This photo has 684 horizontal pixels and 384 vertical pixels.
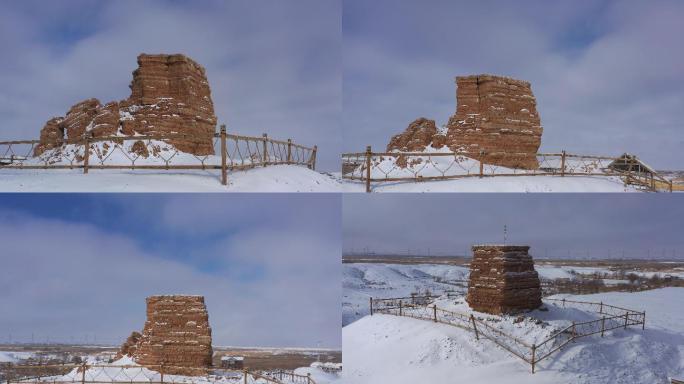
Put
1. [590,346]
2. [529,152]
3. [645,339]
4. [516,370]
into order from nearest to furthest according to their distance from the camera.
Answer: [516,370] → [590,346] → [645,339] → [529,152]

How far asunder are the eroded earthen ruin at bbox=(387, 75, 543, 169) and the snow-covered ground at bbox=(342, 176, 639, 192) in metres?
2.43

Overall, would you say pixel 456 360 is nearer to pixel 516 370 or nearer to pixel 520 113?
pixel 516 370

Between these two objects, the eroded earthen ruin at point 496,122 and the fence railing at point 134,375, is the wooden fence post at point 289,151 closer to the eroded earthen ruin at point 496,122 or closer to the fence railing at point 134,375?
the eroded earthen ruin at point 496,122

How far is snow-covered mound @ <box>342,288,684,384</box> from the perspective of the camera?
34.9ft

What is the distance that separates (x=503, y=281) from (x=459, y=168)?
3.84m

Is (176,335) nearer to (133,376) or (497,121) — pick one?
(133,376)

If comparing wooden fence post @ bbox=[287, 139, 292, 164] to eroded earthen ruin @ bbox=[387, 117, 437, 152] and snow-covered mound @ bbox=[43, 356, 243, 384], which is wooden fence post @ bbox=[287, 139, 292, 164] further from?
snow-covered mound @ bbox=[43, 356, 243, 384]

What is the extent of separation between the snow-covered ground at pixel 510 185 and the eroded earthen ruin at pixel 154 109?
23.1 ft

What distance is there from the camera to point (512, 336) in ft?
37.6

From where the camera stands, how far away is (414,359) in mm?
11461

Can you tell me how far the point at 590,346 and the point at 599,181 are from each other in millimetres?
4204

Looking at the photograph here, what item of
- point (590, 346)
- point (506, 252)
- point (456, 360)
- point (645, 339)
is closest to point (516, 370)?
point (456, 360)

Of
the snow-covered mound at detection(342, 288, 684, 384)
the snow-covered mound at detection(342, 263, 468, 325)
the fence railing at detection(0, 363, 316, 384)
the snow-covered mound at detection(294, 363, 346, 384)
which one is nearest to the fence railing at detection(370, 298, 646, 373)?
the snow-covered mound at detection(342, 288, 684, 384)

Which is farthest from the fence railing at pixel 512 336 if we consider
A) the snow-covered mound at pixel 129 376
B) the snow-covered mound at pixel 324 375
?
the snow-covered mound at pixel 129 376
